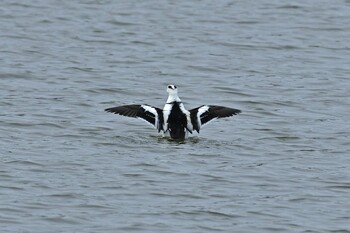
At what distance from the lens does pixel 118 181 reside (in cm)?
1253

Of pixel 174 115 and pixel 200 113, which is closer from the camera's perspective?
pixel 174 115

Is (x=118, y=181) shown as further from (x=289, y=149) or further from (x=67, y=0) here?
(x=67, y=0)

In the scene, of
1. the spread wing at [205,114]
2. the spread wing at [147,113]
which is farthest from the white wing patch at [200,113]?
the spread wing at [147,113]

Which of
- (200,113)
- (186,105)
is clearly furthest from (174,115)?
(186,105)

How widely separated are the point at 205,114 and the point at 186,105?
2.72m

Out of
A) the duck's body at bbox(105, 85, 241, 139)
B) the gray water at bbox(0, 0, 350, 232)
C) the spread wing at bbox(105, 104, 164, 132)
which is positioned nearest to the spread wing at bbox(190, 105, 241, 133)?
the duck's body at bbox(105, 85, 241, 139)

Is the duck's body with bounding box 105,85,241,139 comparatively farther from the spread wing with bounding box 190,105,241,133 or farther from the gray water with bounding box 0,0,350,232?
the gray water with bounding box 0,0,350,232

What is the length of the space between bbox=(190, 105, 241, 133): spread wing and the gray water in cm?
27

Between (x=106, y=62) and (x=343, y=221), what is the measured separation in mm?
10383

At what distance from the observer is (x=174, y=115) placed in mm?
14891

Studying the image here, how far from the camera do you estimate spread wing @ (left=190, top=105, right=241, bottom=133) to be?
1499cm

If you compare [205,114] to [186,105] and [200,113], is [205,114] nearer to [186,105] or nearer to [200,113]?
[200,113]

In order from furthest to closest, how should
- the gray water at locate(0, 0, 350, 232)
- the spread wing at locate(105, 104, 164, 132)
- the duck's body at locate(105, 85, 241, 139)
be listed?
the spread wing at locate(105, 104, 164, 132) < the duck's body at locate(105, 85, 241, 139) < the gray water at locate(0, 0, 350, 232)

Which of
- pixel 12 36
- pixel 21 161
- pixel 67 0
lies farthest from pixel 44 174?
pixel 67 0
